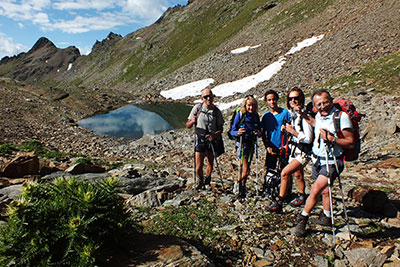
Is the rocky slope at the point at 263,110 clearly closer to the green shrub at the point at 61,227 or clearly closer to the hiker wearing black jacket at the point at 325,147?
the hiker wearing black jacket at the point at 325,147

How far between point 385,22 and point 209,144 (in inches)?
1171

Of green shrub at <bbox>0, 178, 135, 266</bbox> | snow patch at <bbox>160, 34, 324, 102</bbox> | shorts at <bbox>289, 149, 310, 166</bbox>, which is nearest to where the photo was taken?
green shrub at <bbox>0, 178, 135, 266</bbox>

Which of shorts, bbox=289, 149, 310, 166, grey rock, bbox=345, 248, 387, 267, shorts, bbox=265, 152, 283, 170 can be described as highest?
shorts, bbox=289, 149, 310, 166

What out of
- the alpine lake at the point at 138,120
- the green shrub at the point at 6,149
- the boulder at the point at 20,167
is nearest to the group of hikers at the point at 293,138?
the boulder at the point at 20,167

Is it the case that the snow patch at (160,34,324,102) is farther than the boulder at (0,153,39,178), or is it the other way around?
the snow patch at (160,34,324,102)

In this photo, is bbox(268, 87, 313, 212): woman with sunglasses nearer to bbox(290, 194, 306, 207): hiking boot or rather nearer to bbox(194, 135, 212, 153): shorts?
bbox(290, 194, 306, 207): hiking boot

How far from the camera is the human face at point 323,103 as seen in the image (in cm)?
478

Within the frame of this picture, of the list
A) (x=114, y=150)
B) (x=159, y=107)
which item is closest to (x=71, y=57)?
(x=159, y=107)

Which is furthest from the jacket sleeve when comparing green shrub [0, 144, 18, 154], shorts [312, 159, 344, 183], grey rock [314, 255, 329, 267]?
green shrub [0, 144, 18, 154]

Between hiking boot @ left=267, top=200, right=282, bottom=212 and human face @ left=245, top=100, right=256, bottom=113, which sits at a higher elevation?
human face @ left=245, top=100, right=256, bottom=113

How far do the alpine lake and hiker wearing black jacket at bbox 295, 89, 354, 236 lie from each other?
22.4 meters

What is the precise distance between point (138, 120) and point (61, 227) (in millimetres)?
31399

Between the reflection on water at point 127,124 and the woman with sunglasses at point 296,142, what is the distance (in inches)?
845

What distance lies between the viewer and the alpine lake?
27844 millimetres
